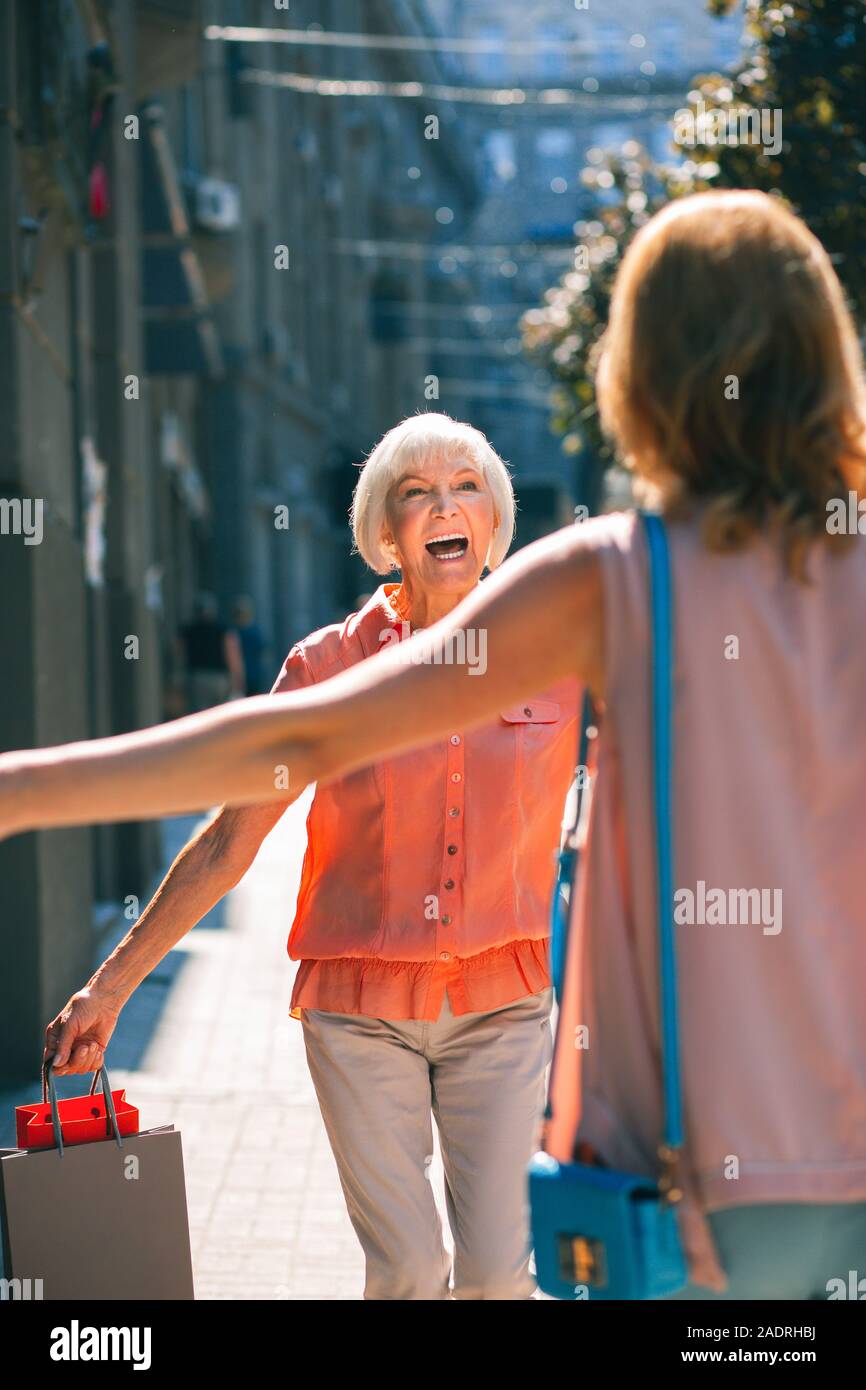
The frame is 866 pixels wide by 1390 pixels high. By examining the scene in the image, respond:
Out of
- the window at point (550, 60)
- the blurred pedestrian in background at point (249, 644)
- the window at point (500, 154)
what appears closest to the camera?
the blurred pedestrian in background at point (249, 644)

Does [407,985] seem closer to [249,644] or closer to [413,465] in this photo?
[413,465]

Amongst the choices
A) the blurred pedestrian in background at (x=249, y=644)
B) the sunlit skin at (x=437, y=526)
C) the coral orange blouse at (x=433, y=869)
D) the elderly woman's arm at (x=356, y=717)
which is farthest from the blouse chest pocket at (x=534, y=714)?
the blurred pedestrian in background at (x=249, y=644)

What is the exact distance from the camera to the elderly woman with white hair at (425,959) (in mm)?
3199

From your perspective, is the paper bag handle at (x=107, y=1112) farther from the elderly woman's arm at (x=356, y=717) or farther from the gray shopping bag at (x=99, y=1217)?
the elderly woman's arm at (x=356, y=717)

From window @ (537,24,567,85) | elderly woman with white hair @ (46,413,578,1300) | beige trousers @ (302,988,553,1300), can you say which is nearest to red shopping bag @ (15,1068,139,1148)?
elderly woman with white hair @ (46,413,578,1300)

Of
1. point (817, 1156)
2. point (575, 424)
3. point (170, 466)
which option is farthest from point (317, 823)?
point (170, 466)

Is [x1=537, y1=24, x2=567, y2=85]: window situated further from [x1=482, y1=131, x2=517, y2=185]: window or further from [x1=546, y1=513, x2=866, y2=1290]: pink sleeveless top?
[x1=546, y1=513, x2=866, y2=1290]: pink sleeveless top

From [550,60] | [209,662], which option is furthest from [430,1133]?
[550,60]

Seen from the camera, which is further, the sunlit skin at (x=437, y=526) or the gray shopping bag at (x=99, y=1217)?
the sunlit skin at (x=437, y=526)

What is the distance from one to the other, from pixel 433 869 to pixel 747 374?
1516mm

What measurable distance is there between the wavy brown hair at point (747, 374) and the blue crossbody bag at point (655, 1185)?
0.30 ft

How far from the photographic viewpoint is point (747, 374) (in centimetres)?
192

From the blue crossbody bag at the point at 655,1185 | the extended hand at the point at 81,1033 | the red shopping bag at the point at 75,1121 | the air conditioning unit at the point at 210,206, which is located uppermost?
the air conditioning unit at the point at 210,206
